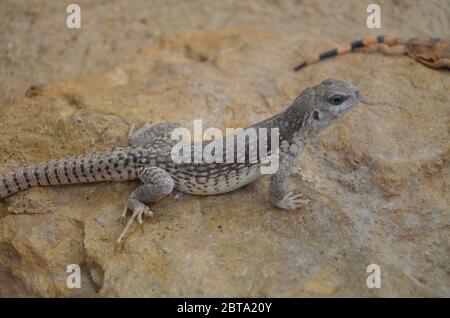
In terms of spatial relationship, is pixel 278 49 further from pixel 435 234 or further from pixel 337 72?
pixel 435 234

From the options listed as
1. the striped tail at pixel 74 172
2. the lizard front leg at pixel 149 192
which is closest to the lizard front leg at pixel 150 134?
the striped tail at pixel 74 172

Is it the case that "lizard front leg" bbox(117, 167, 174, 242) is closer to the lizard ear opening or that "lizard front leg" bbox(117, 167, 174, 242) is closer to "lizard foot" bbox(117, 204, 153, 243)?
"lizard foot" bbox(117, 204, 153, 243)

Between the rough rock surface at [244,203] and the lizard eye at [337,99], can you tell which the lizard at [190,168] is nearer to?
the lizard eye at [337,99]

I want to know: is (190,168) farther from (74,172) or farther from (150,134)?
(74,172)

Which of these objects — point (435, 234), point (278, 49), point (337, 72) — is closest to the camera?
point (435, 234)

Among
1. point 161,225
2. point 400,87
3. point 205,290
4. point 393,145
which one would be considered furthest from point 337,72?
point 205,290

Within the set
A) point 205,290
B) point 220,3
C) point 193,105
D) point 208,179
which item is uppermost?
point 220,3
